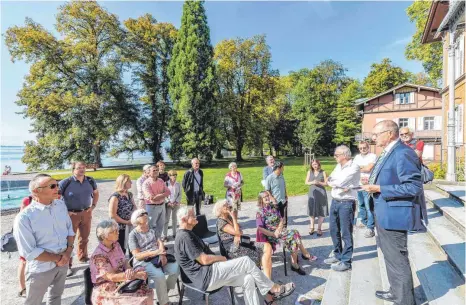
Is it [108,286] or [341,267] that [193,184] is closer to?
[108,286]

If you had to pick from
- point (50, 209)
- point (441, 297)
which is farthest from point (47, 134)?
point (441, 297)

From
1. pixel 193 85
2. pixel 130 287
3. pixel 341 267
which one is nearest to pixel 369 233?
pixel 341 267

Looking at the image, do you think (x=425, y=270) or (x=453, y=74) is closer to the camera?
(x=425, y=270)

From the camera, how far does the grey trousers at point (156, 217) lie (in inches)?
204

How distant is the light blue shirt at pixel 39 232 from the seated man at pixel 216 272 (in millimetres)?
1355

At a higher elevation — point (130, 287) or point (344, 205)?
point (344, 205)

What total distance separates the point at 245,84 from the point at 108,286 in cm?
2921

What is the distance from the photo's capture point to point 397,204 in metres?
2.56

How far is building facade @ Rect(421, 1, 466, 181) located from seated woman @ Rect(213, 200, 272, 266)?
7.66m

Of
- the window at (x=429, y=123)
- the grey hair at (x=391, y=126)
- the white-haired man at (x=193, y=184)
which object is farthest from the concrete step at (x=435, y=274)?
the window at (x=429, y=123)

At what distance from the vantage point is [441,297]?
2676 mm

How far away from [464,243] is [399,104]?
31.1m

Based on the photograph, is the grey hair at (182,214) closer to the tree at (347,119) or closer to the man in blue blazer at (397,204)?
the man in blue blazer at (397,204)

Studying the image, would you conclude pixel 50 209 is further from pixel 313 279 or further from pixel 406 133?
pixel 406 133
